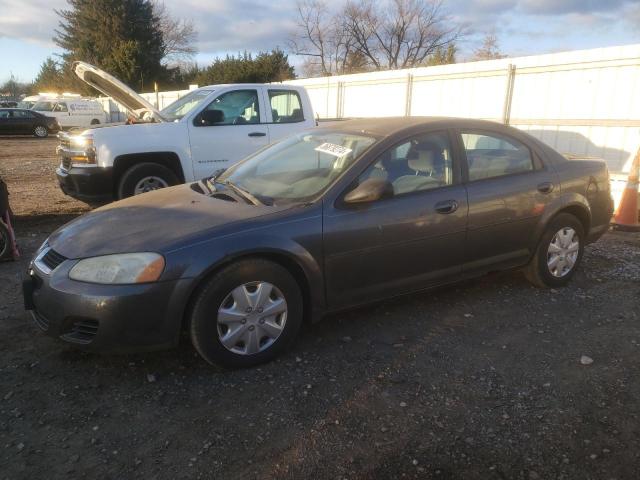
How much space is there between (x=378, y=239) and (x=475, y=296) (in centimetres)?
144

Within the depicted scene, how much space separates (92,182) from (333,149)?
398 centimetres

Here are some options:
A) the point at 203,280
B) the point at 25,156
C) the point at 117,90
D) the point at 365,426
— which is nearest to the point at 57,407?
the point at 203,280

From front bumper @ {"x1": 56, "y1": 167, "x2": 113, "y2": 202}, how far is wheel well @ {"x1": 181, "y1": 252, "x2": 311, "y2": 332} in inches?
160

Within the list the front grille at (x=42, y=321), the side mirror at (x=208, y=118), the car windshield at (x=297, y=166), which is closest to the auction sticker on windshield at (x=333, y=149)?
the car windshield at (x=297, y=166)

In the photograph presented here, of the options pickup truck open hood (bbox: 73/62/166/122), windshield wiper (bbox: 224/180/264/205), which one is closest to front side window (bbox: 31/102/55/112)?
pickup truck open hood (bbox: 73/62/166/122)

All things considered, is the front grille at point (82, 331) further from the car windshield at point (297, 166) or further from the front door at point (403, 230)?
the front door at point (403, 230)

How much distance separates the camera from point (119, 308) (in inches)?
109

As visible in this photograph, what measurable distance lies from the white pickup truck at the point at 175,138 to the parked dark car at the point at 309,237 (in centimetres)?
281

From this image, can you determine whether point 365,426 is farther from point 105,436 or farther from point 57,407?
point 57,407

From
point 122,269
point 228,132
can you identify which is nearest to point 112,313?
point 122,269

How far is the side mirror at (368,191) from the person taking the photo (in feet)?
10.8

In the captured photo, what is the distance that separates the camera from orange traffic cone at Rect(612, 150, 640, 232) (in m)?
6.71

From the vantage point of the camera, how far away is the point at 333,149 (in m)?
3.78

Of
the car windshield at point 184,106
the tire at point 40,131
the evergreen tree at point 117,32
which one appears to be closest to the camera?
the car windshield at point 184,106
